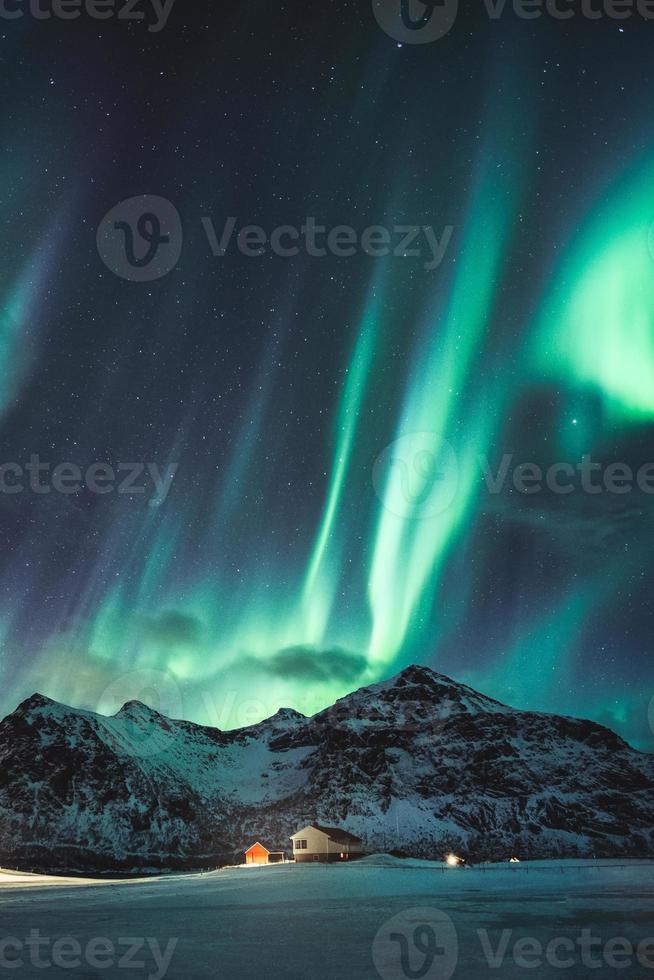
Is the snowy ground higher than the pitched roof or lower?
higher

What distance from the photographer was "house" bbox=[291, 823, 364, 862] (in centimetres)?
11750

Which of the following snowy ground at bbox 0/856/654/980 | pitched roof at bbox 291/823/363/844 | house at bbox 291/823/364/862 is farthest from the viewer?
pitched roof at bbox 291/823/363/844

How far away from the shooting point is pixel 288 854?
14700 centimetres

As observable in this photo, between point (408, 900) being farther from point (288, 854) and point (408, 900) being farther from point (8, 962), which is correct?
point (288, 854)

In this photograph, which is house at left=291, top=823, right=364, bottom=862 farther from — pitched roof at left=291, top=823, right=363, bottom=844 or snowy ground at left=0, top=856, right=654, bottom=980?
snowy ground at left=0, top=856, right=654, bottom=980

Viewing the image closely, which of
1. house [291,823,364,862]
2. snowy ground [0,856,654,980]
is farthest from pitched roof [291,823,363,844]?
snowy ground [0,856,654,980]

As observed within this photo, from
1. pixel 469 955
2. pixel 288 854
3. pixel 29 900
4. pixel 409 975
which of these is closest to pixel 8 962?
pixel 409 975

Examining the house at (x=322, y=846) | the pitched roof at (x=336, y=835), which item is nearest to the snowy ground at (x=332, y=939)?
the house at (x=322, y=846)

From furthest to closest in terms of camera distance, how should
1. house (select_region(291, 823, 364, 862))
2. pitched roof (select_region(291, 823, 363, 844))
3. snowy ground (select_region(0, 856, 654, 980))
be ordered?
pitched roof (select_region(291, 823, 363, 844))
house (select_region(291, 823, 364, 862))
snowy ground (select_region(0, 856, 654, 980))

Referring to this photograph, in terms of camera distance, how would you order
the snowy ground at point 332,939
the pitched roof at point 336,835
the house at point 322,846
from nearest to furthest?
the snowy ground at point 332,939 < the house at point 322,846 < the pitched roof at point 336,835

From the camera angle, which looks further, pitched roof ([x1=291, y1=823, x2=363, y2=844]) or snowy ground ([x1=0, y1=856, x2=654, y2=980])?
pitched roof ([x1=291, y1=823, x2=363, y2=844])

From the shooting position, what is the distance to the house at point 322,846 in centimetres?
11750

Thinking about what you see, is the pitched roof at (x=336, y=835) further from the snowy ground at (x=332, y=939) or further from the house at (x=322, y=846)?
the snowy ground at (x=332, y=939)

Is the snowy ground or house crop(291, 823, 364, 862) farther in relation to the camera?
house crop(291, 823, 364, 862)
